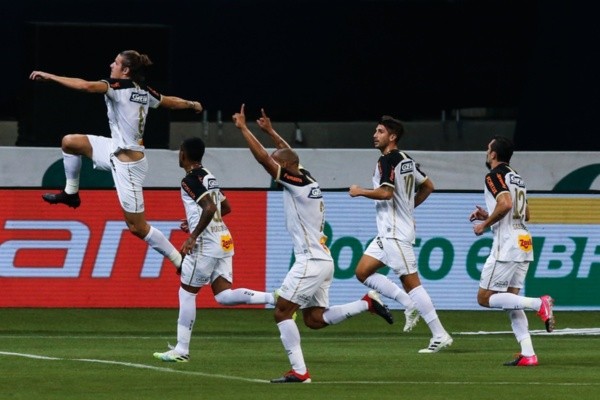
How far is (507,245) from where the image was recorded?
14.7 metres

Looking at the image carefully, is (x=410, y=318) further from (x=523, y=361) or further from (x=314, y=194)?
(x=314, y=194)

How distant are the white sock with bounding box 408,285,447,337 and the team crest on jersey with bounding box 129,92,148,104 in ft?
10.5

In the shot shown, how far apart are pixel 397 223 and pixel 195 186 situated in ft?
7.55

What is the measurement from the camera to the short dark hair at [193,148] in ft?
47.5

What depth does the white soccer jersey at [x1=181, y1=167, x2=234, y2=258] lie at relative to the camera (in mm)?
14617

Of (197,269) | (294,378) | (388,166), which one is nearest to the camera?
(294,378)

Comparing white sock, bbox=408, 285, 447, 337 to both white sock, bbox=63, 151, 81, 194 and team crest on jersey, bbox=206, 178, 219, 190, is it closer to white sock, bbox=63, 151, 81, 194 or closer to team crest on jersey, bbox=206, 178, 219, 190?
team crest on jersey, bbox=206, 178, 219, 190

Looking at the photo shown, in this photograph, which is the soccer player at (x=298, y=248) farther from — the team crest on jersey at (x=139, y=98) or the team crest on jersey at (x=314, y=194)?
the team crest on jersey at (x=139, y=98)

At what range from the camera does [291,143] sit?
81.5ft

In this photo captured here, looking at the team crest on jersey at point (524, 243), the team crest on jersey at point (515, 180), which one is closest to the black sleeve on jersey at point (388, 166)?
the team crest on jersey at point (515, 180)

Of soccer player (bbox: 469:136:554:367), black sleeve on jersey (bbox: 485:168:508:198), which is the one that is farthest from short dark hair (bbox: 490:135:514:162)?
black sleeve on jersey (bbox: 485:168:508:198)

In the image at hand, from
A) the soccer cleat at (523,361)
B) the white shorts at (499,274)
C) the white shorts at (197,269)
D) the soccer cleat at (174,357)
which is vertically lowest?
the soccer cleat at (174,357)

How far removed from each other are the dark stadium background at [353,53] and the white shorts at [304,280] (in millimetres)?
12210

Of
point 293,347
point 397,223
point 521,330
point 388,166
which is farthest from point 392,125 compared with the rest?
point 293,347
